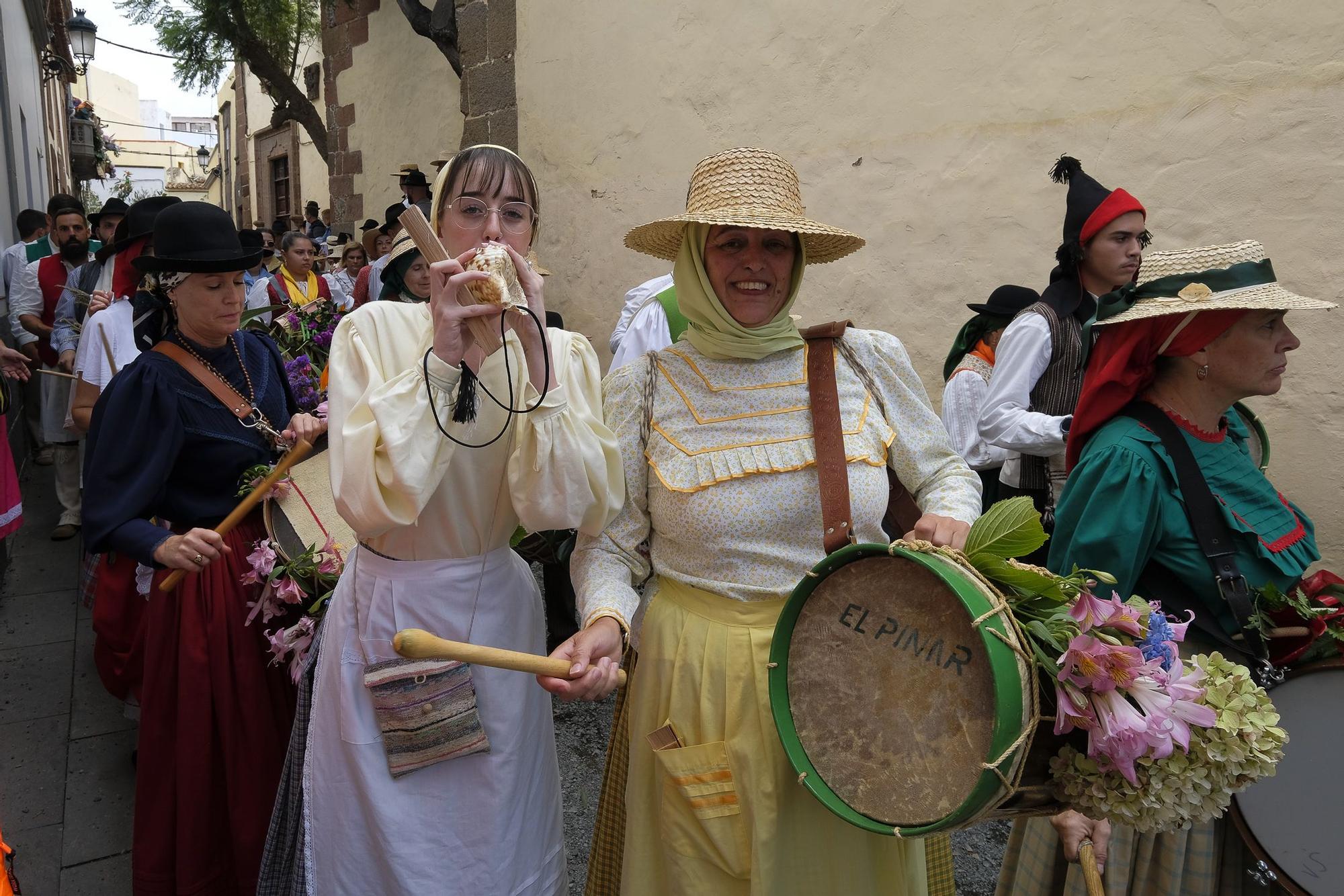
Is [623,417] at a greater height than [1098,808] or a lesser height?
greater

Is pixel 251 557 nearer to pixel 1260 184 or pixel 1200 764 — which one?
pixel 1200 764

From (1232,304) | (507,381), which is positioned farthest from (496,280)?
(1232,304)

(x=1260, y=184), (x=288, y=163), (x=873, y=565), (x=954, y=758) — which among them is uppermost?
(x=288, y=163)

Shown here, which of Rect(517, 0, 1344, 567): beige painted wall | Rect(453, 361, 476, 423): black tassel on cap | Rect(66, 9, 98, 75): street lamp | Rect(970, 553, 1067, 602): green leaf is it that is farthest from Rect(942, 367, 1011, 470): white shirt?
Rect(66, 9, 98, 75): street lamp

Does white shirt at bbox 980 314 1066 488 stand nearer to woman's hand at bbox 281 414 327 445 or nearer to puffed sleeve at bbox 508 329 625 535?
puffed sleeve at bbox 508 329 625 535

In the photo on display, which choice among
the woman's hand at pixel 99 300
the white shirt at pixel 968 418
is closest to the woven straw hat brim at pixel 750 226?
the white shirt at pixel 968 418

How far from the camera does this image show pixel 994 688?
157cm

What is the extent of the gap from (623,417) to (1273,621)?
5.51ft

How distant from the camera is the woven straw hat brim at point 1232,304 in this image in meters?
2.36

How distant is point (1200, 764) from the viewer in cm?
172

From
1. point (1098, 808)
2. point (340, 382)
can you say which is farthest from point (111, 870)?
point (1098, 808)

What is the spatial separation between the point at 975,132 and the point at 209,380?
13.0ft

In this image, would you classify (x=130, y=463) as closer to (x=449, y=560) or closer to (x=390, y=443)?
(x=449, y=560)

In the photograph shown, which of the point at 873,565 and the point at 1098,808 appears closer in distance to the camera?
the point at 1098,808
